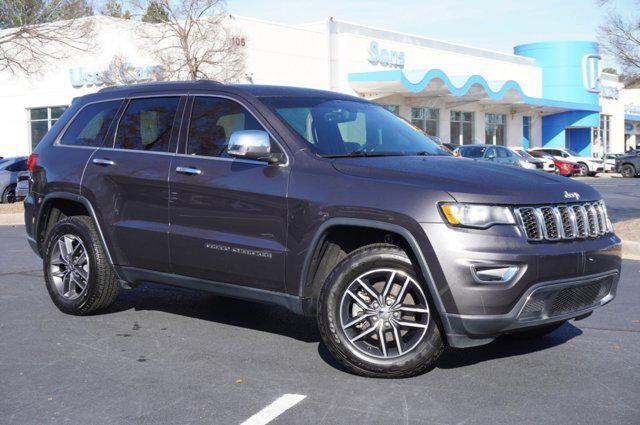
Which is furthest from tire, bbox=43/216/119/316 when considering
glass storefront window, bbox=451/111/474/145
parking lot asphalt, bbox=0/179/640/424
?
glass storefront window, bbox=451/111/474/145

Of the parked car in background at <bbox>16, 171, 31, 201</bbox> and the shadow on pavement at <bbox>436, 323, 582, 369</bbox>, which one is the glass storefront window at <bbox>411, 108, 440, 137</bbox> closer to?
the parked car in background at <bbox>16, 171, 31, 201</bbox>

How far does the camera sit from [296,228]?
5203 millimetres

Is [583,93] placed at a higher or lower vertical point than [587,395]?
higher

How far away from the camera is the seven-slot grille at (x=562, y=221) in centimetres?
468

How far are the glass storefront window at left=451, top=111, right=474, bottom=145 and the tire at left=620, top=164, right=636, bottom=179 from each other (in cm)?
942

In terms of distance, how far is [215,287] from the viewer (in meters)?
5.70

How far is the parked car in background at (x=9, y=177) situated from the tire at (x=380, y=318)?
19051 millimetres

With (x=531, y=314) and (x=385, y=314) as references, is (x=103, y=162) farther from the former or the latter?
(x=531, y=314)

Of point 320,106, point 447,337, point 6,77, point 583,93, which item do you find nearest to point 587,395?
point 447,337

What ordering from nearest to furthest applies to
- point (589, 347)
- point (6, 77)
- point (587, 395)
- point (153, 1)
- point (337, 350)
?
point (587, 395)
point (337, 350)
point (589, 347)
point (153, 1)
point (6, 77)

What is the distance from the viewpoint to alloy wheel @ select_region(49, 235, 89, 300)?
→ 6656mm

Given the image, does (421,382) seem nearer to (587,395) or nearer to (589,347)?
(587,395)

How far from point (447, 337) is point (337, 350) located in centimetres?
70

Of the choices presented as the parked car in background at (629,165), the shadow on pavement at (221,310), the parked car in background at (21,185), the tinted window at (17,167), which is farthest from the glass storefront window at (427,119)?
the shadow on pavement at (221,310)
